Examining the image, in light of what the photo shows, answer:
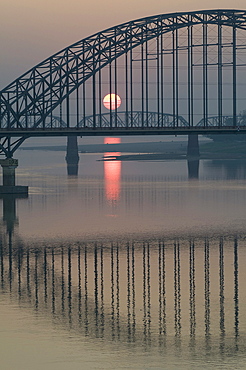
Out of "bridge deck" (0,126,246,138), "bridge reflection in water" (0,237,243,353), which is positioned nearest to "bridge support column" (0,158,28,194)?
"bridge deck" (0,126,246,138)

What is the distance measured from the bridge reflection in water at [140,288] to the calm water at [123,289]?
5cm

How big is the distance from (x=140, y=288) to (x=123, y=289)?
0.76 meters

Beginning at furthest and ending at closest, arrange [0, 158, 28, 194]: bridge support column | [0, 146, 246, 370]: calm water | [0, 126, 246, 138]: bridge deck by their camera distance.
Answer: [0, 126, 246, 138]: bridge deck → [0, 158, 28, 194]: bridge support column → [0, 146, 246, 370]: calm water

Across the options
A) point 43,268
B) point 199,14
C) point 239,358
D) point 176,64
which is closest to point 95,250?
point 43,268

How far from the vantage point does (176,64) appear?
104750 millimetres

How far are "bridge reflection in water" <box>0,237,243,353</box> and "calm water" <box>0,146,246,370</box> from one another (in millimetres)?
46

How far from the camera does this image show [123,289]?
37031mm

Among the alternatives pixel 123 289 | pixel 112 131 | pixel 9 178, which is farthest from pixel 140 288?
pixel 112 131

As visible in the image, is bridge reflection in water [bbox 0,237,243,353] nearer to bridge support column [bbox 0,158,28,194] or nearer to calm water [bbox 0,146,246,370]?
calm water [bbox 0,146,246,370]

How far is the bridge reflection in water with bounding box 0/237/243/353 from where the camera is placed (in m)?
30.2

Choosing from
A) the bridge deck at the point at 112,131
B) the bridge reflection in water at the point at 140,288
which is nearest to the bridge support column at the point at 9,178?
the bridge deck at the point at 112,131

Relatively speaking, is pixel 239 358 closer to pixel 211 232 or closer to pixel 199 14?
pixel 211 232

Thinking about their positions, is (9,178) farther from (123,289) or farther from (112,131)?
(123,289)

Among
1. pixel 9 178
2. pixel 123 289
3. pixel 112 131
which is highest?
pixel 112 131
